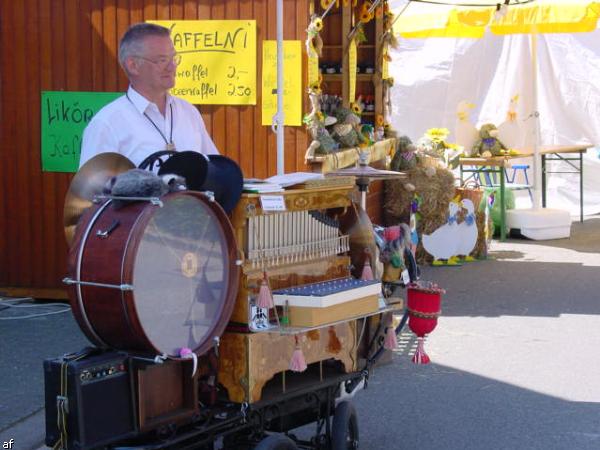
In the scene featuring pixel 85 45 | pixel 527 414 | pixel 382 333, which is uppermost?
pixel 85 45

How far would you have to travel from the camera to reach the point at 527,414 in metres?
5.26

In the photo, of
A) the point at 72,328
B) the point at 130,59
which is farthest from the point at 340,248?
the point at 72,328

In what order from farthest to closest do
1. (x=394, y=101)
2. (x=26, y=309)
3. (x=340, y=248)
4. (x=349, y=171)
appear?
(x=394, y=101) → (x=26, y=309) → (x=349, y=171) → (x=340, y=248)

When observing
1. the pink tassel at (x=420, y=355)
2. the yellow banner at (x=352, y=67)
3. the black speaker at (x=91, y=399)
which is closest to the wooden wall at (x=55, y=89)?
the yellow banner at (x=352, y=67)

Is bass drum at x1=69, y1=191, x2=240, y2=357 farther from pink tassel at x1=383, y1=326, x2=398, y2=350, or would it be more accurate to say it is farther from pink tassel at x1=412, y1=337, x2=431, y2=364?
pink tassel at x1=412, y1=337, x2=431, y2=364

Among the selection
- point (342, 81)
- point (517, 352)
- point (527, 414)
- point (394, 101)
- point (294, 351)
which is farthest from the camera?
point (394, 101)

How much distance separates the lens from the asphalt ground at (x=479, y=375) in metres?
4.93

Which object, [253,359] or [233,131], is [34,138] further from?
[253,359]

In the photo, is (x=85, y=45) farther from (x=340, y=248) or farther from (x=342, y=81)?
(x=340, y=248)

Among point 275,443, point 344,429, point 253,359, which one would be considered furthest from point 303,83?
point 275,443

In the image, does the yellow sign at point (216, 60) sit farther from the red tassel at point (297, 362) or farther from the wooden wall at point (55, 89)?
the red tassel at point (297, 362)

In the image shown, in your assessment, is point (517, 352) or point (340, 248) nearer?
point (340, 248)

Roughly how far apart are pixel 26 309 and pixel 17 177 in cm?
100

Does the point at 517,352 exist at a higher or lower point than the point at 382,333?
lower
